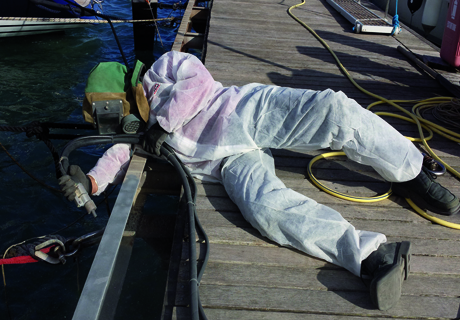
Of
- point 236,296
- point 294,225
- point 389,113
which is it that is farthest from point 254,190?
point 389,113

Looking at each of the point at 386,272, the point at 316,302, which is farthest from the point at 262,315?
the point at 386,272

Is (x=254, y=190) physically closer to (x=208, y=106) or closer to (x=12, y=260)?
(x=208, y=106)

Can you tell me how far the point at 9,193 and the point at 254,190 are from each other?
2.89 metres

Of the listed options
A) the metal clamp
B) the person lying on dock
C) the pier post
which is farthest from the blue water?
the metal clamp

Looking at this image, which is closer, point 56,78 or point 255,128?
point 255,128

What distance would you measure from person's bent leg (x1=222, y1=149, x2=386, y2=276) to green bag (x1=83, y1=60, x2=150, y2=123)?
69 cm

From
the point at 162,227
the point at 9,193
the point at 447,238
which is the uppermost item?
the point at 447,238

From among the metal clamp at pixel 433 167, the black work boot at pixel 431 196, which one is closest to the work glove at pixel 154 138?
the black work boot at pixel 431 196

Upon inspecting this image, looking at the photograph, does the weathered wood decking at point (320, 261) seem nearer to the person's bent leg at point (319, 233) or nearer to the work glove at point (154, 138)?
the person's bent leg at point (319, 233)

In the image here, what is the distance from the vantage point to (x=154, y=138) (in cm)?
229

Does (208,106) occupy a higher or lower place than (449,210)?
higher

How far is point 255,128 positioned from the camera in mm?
2340

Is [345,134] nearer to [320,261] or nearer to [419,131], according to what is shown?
[320,261]

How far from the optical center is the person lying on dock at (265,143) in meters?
1.98
